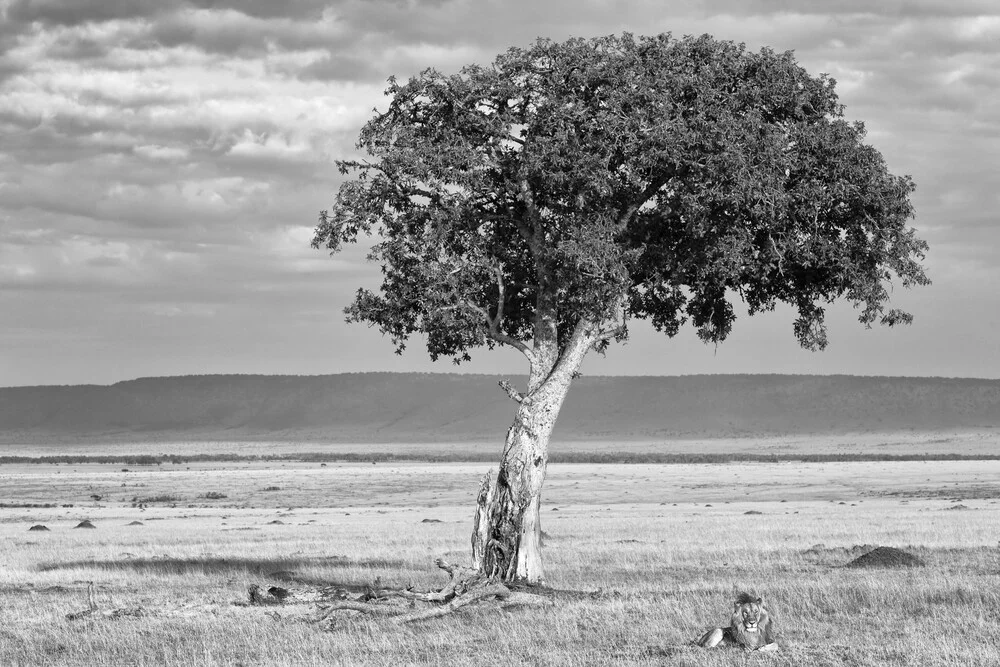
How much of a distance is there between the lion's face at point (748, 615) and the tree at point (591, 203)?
5.34 m

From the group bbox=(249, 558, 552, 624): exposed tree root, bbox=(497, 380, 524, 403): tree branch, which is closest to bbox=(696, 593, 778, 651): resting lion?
bbox=(249, 558, 552, 624): exposed tree root

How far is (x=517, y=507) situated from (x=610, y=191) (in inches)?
205

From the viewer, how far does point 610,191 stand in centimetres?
2081

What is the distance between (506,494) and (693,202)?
17.9ft

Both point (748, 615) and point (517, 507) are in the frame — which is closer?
point (748, 615)

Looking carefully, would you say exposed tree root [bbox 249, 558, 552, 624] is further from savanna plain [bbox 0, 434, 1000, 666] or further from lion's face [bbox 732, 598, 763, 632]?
lion's face [bbox 732, 598, 763, 632]

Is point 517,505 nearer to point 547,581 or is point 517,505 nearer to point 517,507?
point 517,507

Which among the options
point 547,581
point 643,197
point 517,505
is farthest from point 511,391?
point 547,581

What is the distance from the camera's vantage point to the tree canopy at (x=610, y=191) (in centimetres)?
2077

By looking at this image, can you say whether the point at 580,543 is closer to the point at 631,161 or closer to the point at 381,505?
the point at 631,161

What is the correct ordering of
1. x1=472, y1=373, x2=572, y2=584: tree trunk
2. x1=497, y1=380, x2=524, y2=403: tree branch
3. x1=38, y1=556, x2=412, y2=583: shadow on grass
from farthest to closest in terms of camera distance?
1. x1=38, y1=556, x2=412, y2=583: shadow on grass
2. x1=497, y1=380, x2=524, y2=403: tree branch
3. x1=472, y1=373, x2=572, y2=584: tree trunk

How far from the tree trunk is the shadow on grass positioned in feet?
20.3

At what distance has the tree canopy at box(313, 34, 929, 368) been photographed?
20766mm

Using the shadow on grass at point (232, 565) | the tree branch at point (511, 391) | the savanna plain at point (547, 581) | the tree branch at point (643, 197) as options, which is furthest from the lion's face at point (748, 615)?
the shadow on grass at point (232, 565)
